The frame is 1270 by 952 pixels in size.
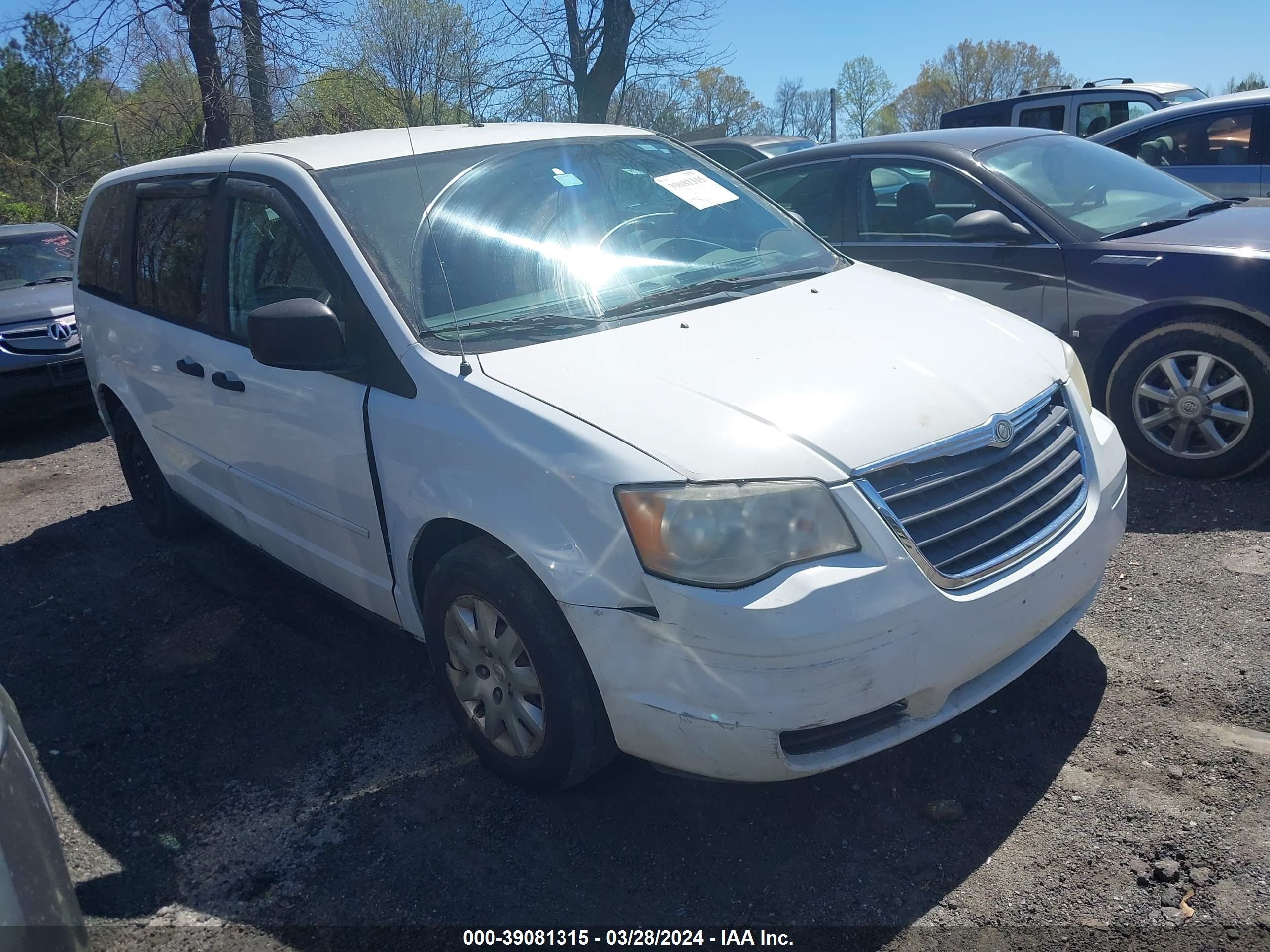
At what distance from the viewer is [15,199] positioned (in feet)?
96.5

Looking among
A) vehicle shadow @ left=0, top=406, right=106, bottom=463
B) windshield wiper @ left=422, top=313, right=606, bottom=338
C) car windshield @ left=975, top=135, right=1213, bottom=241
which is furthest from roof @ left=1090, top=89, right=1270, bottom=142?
vehicle shadow @ left=0, top=406, right=106, bottom=463

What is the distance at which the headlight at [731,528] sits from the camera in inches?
93.7

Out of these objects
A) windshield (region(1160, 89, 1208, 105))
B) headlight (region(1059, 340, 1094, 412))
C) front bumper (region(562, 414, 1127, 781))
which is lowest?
front bumper (region(562, 414, 1127, 781))

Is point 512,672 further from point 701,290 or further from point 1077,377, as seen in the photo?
point 1077,377

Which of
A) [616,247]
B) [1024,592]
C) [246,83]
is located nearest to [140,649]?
[616,247]

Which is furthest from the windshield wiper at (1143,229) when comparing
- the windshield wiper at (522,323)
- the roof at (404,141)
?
the windshield wiper at (522,323)

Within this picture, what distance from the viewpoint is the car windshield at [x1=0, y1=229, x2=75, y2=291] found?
946 centimetres

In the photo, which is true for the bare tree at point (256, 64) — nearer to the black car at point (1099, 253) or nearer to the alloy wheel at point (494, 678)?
the black car at point (1099, 253)

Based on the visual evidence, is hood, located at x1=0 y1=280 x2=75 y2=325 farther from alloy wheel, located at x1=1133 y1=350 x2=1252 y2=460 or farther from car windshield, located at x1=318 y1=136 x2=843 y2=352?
alloy wheel, located at x1=1133 y1=350 x2=1252 y2=460

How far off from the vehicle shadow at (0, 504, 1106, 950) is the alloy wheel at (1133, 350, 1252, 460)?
1613 mm

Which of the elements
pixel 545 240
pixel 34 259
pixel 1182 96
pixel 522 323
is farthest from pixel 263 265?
pixel 1182 96

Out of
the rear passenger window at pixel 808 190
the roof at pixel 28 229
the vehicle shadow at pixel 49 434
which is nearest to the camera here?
the rear passenger window at pixel 808 190

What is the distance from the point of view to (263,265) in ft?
12.0

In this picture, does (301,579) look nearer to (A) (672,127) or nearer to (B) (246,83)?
(B) (246,83)
